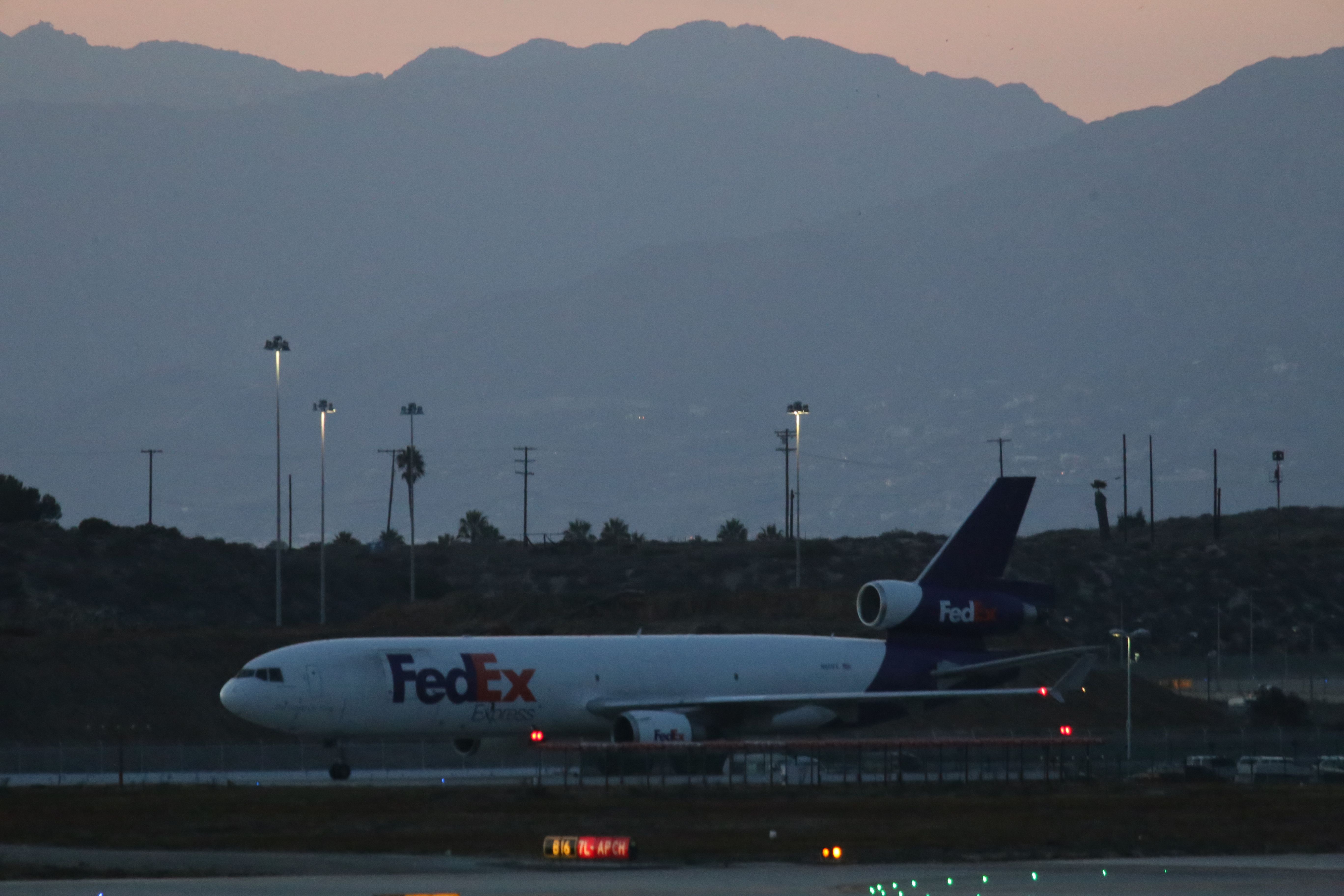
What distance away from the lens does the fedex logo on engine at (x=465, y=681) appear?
2010 inches

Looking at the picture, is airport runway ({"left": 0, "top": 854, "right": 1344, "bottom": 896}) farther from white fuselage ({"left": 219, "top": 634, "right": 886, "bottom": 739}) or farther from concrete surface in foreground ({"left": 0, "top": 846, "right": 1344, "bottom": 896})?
white fuselage ({"left": 219, "top": 634, "right": 886, "bottom": 739})

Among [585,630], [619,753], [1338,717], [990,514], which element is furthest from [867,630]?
[619,753]

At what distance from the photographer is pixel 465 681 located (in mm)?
51688

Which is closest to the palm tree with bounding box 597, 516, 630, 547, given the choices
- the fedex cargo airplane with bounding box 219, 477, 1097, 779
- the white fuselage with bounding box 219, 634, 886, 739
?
the fedex cargo airplane with bounding box 219, 477, 1097, 779

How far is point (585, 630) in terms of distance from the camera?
3617 inches

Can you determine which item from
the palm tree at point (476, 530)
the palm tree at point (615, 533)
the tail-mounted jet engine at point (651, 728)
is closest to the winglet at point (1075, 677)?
the tail-mounted jet engine at point (651, 728)

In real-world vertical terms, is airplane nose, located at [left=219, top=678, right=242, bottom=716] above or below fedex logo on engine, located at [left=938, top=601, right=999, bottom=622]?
below

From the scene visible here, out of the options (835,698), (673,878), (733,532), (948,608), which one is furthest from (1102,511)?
(673,878)

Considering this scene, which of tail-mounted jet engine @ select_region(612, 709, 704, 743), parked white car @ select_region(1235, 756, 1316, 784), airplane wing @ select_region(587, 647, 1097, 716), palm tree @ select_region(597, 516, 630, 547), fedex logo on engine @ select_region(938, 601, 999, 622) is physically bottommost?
parked white car @ select_region(1235, 756, 1316, 784)

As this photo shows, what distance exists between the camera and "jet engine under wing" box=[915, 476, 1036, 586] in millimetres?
58469

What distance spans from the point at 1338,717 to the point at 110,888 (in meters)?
64.4

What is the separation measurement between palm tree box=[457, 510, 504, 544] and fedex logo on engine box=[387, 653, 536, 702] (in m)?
121

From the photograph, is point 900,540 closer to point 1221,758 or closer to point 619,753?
point 1221,758

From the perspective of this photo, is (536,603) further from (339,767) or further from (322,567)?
(339,767)
